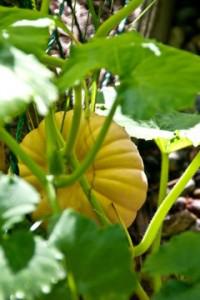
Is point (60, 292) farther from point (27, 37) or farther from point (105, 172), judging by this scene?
point (105, 172)

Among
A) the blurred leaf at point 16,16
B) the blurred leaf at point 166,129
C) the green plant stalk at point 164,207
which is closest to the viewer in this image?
the blurred leaf at point 16,16

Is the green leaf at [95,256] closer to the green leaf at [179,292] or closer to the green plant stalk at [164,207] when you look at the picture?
the green leaf at [179,292]

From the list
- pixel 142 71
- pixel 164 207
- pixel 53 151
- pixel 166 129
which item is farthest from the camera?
pixel 166 129

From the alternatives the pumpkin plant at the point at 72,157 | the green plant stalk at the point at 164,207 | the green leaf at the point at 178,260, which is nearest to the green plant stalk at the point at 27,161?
the pumpkin plant at the point at 72,157

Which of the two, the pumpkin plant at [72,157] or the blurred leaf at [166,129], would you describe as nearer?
the pumpkin plant at [72,157]

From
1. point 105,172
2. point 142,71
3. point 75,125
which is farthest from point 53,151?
point 105,172

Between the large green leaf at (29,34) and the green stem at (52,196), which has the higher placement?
the large green leaf at (29,34)

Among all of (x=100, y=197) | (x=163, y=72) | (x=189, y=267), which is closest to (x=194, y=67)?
(x=163, y=72)
